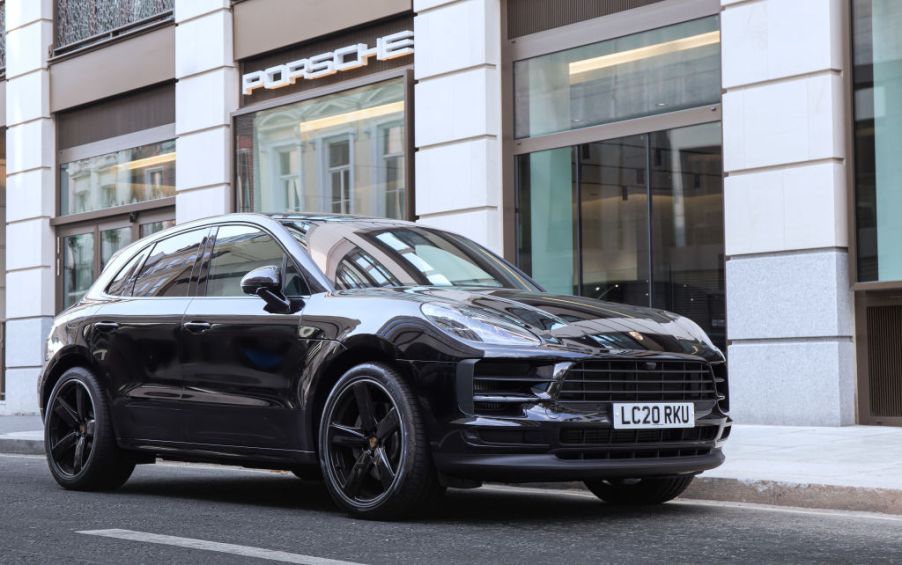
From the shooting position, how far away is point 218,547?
5.56 m

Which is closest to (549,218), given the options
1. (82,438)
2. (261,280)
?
(82,438)

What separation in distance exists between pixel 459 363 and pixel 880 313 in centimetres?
678

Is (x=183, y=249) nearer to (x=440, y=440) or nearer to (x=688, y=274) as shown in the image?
(x=440, y=440)

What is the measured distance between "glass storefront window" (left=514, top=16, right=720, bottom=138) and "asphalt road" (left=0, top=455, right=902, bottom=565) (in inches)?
244

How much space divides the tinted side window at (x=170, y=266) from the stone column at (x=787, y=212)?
584 centimetres

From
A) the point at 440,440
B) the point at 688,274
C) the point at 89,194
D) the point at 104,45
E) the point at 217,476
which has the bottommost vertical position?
the point at 217,476

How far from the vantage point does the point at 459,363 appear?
19.8 ft

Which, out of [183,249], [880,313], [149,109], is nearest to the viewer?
[183,249]

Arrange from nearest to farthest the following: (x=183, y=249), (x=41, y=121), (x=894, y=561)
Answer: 1. (x=894, y=561)
2. (x=183, y=249)
3. (x=41, y=121)

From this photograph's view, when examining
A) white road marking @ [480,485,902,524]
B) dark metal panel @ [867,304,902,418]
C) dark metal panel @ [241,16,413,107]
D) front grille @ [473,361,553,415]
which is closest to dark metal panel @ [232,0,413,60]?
dark metal panel @ [241,16,413,107]

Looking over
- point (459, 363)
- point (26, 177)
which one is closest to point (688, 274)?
point (459, 363)

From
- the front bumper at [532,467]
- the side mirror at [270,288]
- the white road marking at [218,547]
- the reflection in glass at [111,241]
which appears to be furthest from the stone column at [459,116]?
the white road marking at [218,547]

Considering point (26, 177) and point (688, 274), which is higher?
point (26, 177)

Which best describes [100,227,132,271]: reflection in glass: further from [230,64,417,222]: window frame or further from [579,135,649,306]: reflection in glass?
[579,135,649,306]: reflection in glass
